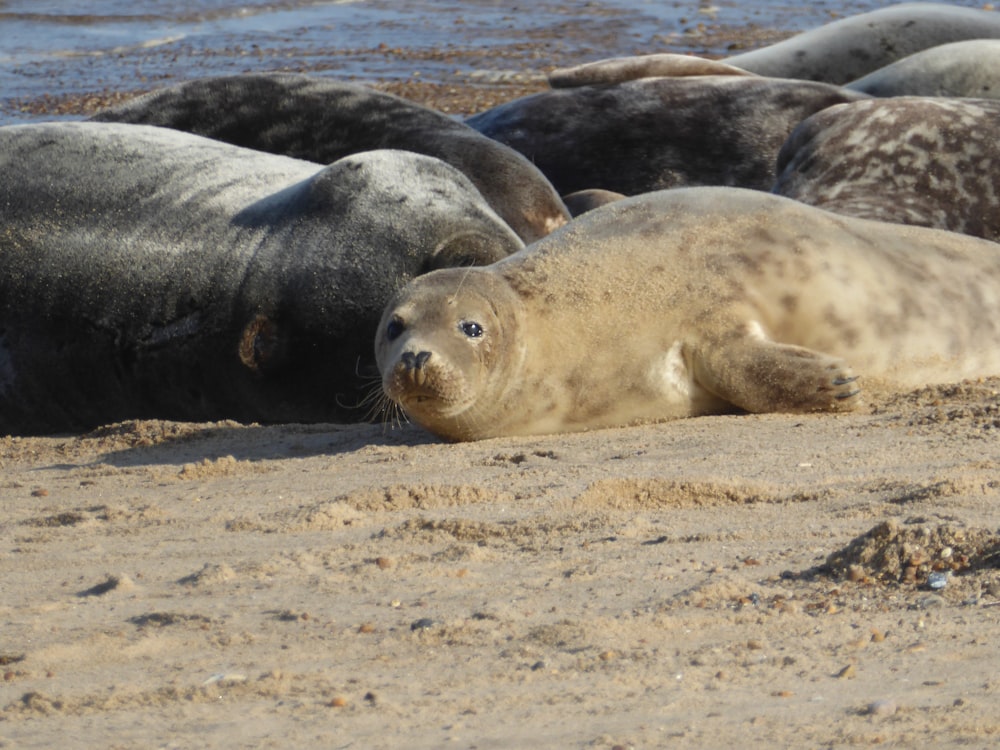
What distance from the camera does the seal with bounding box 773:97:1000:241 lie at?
21.5ft

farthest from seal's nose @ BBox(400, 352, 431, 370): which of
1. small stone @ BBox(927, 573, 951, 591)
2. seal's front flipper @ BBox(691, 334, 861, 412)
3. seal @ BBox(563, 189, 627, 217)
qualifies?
seal @ BBox(563, 189, 627, 217)

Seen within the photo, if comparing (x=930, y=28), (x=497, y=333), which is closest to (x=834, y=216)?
(x=497, y=333)

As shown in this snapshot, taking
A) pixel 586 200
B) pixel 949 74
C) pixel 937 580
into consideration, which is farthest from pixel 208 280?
pixel 949 74

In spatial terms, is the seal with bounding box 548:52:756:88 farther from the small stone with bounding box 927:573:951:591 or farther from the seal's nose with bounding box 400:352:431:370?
the small stone with bounding box 927:573:951:591

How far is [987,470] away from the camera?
358cm

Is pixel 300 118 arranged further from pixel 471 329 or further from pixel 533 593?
pixel 533 593

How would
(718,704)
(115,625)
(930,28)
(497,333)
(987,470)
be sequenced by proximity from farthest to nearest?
(930,28) < (497,333) < (987,470) < (115,625) < (718,704)

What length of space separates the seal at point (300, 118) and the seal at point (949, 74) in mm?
2422

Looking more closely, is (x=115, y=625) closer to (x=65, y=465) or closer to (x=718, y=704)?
(x=718, y=704)

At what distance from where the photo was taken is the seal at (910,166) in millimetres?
6555

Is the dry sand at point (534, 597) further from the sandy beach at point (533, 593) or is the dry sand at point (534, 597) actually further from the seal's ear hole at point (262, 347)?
the seal's ear hole at point (262, 347)

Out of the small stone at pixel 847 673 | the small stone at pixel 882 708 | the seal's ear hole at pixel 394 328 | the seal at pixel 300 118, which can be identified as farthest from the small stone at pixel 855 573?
the seal at pixel 300 118

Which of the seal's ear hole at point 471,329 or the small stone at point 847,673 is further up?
the small stone at point 847,673

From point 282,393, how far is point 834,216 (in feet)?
6.11
